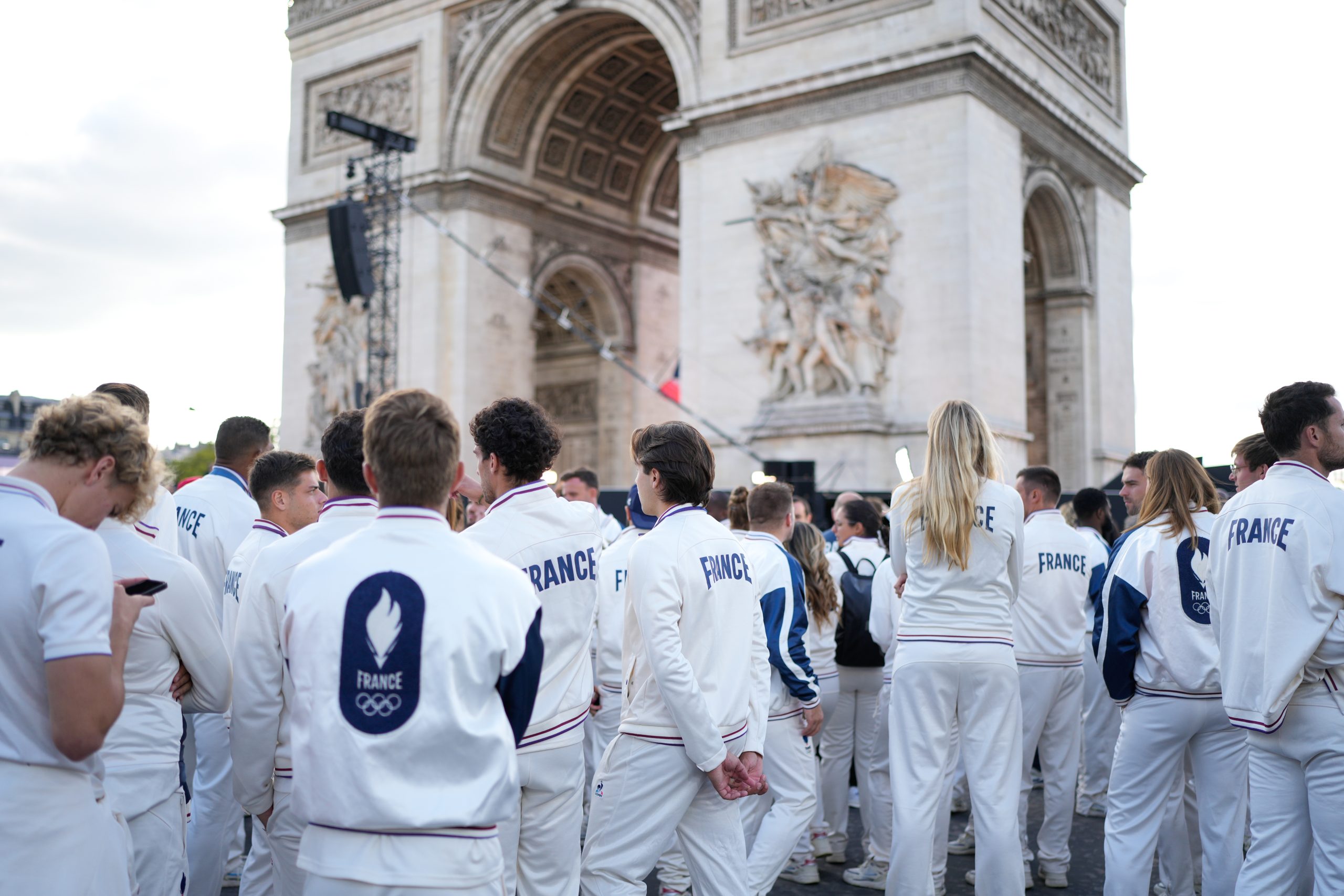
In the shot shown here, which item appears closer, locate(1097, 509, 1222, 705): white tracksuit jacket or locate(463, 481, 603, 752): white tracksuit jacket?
locate(463, 481, 603, 752): white tracksuit jacket

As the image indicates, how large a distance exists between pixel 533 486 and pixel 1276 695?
8.78 feet

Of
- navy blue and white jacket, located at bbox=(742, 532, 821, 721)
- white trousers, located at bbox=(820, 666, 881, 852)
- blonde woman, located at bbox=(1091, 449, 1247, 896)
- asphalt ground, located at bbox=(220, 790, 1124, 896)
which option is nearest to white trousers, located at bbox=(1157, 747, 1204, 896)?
blonde woman, located at bbox=(1091, 449, 1247, 896)

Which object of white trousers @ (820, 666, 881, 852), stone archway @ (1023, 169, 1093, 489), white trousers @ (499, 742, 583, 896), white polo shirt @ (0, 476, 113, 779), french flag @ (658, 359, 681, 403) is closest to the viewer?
white polo shirt @ (0, 476, 113, 779)

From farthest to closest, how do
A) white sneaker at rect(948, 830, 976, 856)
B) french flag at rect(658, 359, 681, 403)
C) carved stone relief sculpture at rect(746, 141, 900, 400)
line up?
french flag at rect(658, 359, 681, 403) < carved stone relief sculpture at rect(746, 141, 900, 400) < white sneaker at rect(948, 830, 976, 856)

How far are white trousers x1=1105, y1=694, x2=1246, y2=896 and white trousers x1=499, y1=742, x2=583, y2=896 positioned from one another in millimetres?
2619

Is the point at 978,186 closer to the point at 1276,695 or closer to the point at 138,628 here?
the point at 1276,695

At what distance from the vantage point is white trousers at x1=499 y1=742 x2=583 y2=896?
335cm

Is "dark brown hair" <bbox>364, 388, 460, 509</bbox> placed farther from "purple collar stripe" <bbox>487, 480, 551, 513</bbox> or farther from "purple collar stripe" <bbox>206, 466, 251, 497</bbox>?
"purple collar stripe" <bbox>206, 466, 251, 497</bbox>

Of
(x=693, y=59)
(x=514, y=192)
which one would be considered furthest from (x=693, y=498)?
(x=514, y=192)

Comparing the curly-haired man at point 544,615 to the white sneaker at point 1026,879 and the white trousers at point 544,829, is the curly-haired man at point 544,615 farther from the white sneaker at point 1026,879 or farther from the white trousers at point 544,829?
the white sneaker at point 1026,879

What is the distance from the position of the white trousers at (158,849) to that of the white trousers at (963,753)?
2.88 m

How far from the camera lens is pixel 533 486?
3479 mm

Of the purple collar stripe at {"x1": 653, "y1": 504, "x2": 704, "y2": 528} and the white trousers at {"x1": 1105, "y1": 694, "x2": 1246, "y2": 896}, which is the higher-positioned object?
the purple collar stripe at {"x1": 653, "y1": 504, "x2": 704, "y2": 528}

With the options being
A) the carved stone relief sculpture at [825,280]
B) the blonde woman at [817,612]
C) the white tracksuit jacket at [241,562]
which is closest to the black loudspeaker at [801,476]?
the carved stone relief sculpture at [825,280]
